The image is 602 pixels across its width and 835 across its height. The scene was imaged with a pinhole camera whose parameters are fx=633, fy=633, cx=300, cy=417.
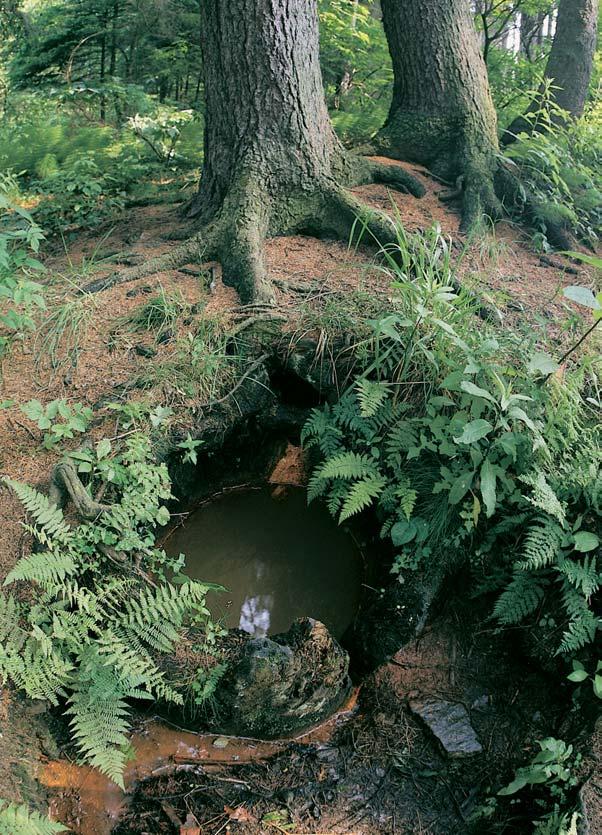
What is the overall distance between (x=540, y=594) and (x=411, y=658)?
85 centimetres

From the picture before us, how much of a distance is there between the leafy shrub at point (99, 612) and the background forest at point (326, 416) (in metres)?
0.02

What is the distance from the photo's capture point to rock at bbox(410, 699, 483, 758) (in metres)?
3.37

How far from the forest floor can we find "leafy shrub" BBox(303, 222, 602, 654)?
41cm

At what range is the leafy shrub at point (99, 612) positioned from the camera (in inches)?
117

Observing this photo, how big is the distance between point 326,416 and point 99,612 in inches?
74.3

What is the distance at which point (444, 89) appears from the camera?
606 cm

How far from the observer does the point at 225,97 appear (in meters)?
5.03

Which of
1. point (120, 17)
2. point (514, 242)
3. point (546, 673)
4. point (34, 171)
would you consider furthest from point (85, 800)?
point (120, 17)

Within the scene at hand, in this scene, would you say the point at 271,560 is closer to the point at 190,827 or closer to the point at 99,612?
the point at 99,612

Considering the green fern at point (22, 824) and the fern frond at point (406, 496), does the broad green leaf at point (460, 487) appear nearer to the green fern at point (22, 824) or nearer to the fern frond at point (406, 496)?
the fern frond at point (406, 496)

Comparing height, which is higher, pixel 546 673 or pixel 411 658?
pixel 546 673

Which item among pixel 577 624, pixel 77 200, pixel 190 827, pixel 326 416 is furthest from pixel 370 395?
pixel 77 200

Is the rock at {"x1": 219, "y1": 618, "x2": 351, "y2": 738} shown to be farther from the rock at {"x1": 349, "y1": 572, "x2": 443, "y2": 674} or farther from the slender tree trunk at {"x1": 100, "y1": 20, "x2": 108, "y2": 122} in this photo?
the slender tree trunk at {"x1": 100, "y1": 20, "x2": 108, "y2": 122}

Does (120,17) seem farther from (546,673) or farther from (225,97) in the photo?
(546,673)
